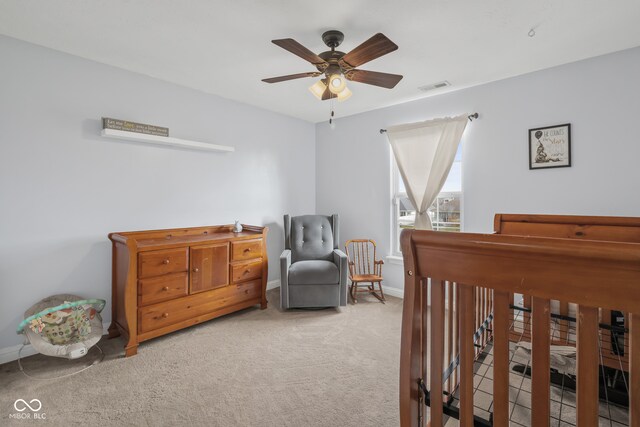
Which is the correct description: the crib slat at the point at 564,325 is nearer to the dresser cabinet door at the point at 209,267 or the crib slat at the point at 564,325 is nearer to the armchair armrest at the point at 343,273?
the armchair armrest at the point at 343,273

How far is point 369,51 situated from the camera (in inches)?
75.4

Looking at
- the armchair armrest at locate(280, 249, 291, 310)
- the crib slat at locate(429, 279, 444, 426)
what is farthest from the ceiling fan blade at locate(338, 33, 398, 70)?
the armchair armrest at locate(280, 249, 291, 310)

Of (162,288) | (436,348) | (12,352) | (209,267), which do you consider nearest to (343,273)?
(209,267)

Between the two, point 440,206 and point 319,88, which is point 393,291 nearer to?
point 440,206

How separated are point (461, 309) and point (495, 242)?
0.75 ft

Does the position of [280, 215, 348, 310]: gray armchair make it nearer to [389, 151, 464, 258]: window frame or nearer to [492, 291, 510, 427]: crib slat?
[389, 151, 464, 258]: window frame

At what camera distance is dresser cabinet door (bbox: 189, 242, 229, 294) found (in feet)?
9.05

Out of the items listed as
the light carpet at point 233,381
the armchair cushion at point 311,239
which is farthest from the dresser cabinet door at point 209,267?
the armchair cushion at point 311,239

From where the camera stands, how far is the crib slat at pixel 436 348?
920 mm

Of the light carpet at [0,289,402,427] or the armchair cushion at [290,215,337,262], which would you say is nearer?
the light carpet at [0,289,402,427]

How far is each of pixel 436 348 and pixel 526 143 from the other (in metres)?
2.74

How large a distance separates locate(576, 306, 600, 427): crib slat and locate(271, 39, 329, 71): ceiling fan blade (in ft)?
6.05

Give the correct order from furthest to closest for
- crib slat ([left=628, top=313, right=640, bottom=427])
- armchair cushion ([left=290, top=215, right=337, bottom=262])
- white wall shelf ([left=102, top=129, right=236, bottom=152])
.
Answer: armchair cushion ([left=290, top=215, right=337, bottom=262])
white wall shelf ([left=102, top=129, right=236, bottom=152])
crib slat ([left=628, top=313, right=640, bottom=427])

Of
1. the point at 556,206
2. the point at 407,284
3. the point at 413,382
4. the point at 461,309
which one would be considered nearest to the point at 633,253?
the point at 461,309
